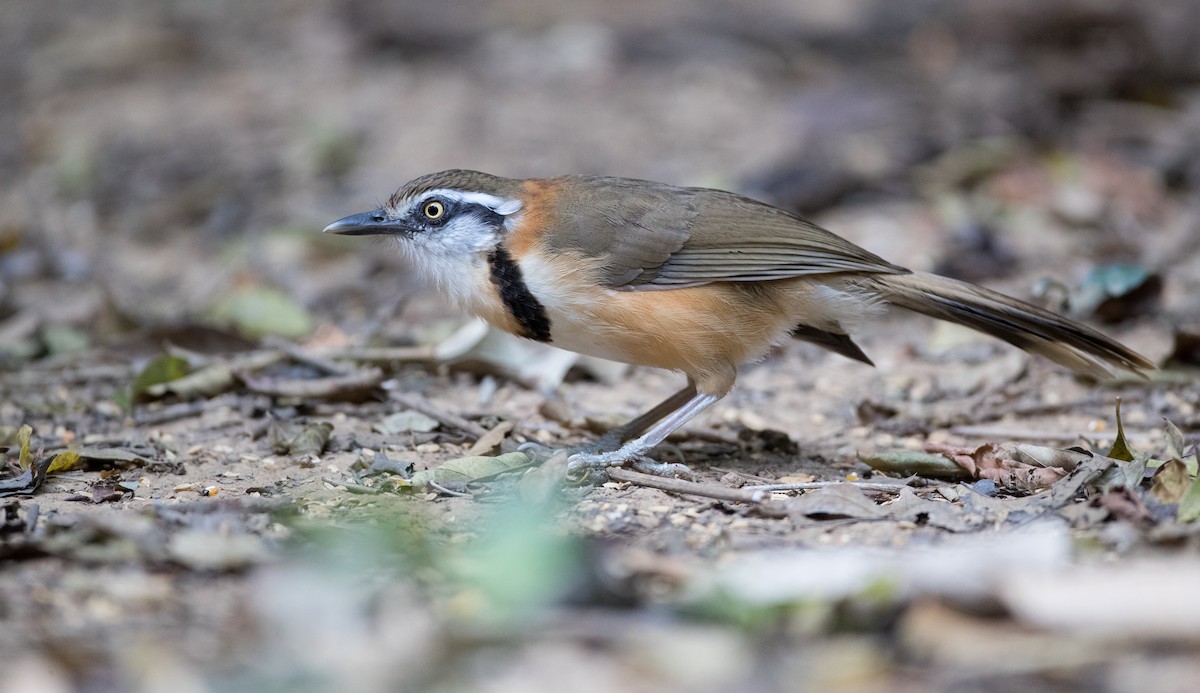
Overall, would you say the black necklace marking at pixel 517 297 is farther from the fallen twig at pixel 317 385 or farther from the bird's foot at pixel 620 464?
the fallen twig at pixel 317 385

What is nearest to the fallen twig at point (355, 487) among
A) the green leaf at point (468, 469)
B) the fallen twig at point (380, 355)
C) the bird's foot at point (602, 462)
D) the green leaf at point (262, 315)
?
the green leaf at point (468, 469)

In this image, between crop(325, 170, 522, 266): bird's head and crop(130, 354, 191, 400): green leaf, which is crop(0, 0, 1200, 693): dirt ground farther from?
crop(325, 170, 522, 266): bird's head

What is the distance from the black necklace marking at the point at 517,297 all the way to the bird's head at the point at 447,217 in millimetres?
83

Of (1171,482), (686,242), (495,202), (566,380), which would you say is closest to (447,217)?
(495,202)

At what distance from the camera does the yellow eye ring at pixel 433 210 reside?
529 centimetres

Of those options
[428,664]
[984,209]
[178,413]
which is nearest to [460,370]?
[178,413]

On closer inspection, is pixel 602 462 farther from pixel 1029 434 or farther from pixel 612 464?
pixel 1029 434

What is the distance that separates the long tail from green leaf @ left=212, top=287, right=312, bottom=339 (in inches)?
138

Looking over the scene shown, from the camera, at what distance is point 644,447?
5.00 m

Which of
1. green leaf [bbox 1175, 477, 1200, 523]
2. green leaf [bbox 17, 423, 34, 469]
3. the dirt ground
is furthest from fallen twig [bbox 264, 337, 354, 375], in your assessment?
green leaf [bbox 1175, 477, 1200, 523]

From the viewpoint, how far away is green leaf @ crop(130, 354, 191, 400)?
227 inches

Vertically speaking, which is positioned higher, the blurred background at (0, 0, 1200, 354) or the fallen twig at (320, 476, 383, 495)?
the blurred background at (0, 0, 1200, 354)

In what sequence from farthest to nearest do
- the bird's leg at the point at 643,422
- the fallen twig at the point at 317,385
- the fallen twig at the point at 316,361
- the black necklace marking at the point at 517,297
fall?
the fallen twig at the point at 316,361 → the fallen twig at the point at 317,385 → the bird's leg at the point at 643,422 → the black necklace marking at the point at 517,297

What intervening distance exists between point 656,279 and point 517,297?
1.90 ft
